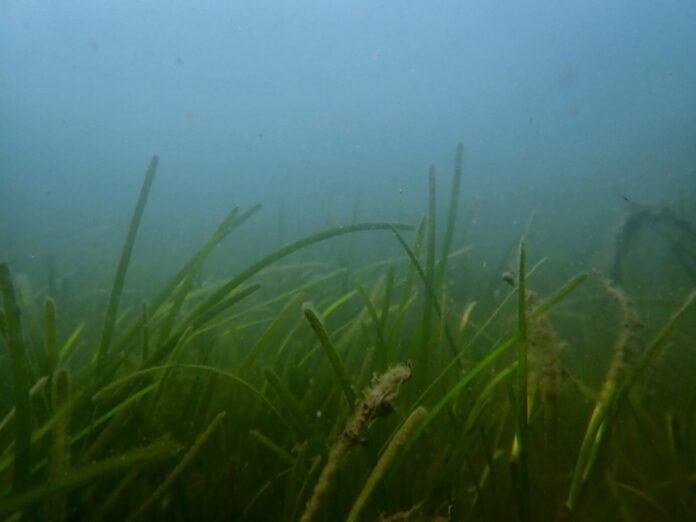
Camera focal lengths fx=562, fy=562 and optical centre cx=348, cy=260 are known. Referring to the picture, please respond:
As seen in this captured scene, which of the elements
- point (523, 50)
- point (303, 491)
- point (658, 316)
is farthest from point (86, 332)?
point (523, 50)

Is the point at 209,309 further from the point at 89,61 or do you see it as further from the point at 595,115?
the point at 89,61

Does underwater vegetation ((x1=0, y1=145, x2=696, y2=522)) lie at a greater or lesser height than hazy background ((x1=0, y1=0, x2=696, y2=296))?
lesser

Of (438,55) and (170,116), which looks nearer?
(438,55)

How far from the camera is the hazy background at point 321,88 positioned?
116 feet

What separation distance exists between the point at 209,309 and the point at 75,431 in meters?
0.24

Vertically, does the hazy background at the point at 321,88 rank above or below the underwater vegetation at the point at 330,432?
above

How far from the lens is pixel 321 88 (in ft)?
158

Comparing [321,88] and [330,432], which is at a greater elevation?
[321,88]

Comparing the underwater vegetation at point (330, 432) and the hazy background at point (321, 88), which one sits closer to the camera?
the underwater vegetation at point (330, 432)

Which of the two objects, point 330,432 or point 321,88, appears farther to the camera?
point 321,88

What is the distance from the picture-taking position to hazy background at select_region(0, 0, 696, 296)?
1388 inches

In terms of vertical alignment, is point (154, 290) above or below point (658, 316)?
below

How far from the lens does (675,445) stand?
87cm

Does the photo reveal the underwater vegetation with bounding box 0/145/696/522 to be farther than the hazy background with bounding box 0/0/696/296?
No
